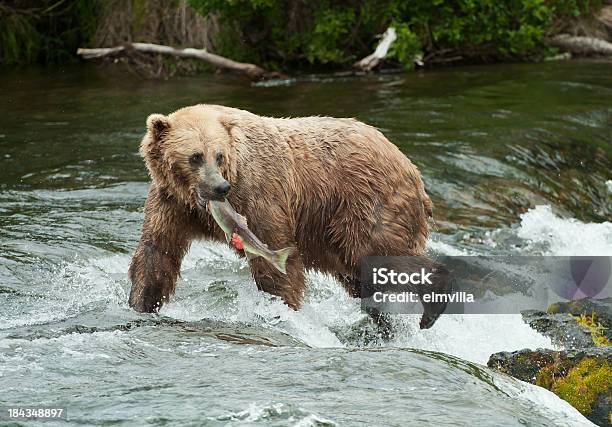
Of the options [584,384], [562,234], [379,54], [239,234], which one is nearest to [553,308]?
[562,234]

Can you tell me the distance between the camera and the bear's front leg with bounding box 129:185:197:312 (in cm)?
569

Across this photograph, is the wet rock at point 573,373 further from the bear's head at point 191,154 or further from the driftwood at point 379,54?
the driftwood at point 379,54

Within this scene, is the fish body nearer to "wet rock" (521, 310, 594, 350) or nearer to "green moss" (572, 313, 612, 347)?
"wet rock" (521, 310, 594, 350)

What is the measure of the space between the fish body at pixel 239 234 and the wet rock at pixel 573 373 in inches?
48.0

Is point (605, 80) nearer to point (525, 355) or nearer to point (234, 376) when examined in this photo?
point (525, 355)

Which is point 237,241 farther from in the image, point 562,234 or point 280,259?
point 562,234

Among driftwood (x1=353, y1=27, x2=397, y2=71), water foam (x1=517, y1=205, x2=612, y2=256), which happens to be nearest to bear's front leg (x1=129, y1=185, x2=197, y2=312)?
water foam (x1=517, y1=205, x2=612, y2=256)

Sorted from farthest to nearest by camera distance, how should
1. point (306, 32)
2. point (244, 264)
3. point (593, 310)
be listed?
1. point (306, 32)
2. point (244, 264)
3. point (593, 310)

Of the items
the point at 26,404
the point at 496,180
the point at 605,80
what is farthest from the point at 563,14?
the point at 26,404

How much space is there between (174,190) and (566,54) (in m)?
12.3

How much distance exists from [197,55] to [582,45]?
20.5 feet

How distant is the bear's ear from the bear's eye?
0.26 meters

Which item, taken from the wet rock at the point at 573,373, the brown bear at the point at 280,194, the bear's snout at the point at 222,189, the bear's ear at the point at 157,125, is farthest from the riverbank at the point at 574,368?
the bear's ear at the point at 157,125

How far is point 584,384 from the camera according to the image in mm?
4762
